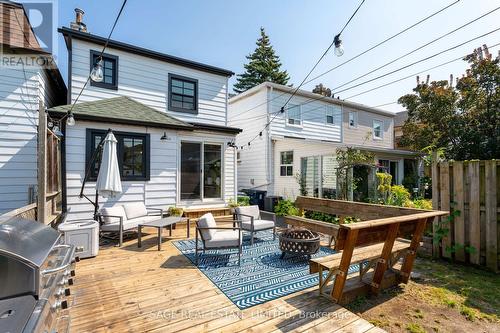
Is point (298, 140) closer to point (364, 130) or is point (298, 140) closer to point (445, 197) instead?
point (445, 197)

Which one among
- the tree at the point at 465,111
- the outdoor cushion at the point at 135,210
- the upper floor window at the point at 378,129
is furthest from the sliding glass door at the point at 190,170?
the upper floor window at the point at 378,129

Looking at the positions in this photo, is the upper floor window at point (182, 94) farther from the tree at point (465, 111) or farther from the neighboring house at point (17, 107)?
the tree at point (465, 111)

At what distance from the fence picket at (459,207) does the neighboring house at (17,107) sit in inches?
394

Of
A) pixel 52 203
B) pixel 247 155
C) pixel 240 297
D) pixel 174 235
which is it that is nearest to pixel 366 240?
pixel 240 297

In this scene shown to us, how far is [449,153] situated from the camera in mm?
13469

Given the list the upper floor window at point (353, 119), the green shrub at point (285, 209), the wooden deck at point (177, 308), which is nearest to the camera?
the wooden deck at point (177, 308)

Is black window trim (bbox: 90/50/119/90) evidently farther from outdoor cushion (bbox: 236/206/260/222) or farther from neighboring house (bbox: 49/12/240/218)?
outdoor cushion (bbox: 236/206/260/222)

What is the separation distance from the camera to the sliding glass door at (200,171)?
8570mm

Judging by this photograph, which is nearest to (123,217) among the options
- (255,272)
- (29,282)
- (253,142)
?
(255,272)

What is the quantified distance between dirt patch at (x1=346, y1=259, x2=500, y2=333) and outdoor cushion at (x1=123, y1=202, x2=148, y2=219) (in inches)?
224

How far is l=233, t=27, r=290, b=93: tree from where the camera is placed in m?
28.8

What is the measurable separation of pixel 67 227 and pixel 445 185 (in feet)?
25.4

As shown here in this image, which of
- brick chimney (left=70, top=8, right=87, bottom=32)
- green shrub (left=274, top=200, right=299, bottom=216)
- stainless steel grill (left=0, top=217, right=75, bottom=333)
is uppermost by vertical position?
brick chimney (left=70, top=8, right=87, bottom=32)

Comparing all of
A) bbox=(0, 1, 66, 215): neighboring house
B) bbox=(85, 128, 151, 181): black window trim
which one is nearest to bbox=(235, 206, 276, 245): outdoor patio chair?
bbox=(85, 128, 151, 181): black window trim
